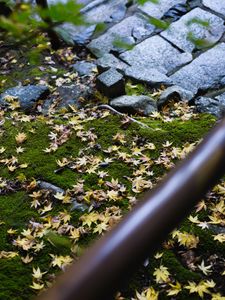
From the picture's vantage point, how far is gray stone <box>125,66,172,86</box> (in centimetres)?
656

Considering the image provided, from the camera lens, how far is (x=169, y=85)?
6.50 meters

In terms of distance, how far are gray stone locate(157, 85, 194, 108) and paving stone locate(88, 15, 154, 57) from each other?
199 centimetres

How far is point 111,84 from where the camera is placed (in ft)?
19.8

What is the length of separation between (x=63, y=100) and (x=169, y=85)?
1.84 metres

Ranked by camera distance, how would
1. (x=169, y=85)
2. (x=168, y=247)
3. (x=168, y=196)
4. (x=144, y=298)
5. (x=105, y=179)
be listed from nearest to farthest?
(x=168, y=196) → (x=144, y=298) → (x=168, y=247) → (x=105, y=179) → (x=169, y=85)

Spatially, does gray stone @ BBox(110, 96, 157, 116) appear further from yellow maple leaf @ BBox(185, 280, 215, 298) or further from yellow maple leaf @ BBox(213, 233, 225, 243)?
yellow maple leaf @ BBox(185, 280, 215, 298)

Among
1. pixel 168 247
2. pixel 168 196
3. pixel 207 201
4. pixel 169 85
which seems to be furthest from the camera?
pixel 169 85

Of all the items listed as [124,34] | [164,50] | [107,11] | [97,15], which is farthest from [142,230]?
[107,11]

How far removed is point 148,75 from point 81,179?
10.3 ft

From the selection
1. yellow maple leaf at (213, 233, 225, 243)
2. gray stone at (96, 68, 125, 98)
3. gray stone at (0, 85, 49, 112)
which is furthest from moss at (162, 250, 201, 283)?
gray stone at (0, 85, 49, 112)

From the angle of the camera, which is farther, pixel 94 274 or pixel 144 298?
pixel 144 298

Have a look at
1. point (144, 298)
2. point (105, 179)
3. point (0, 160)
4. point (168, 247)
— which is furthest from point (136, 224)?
point (0, 160)

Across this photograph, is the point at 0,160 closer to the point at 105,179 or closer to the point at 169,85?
the point at 105,179

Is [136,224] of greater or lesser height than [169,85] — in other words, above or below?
above
